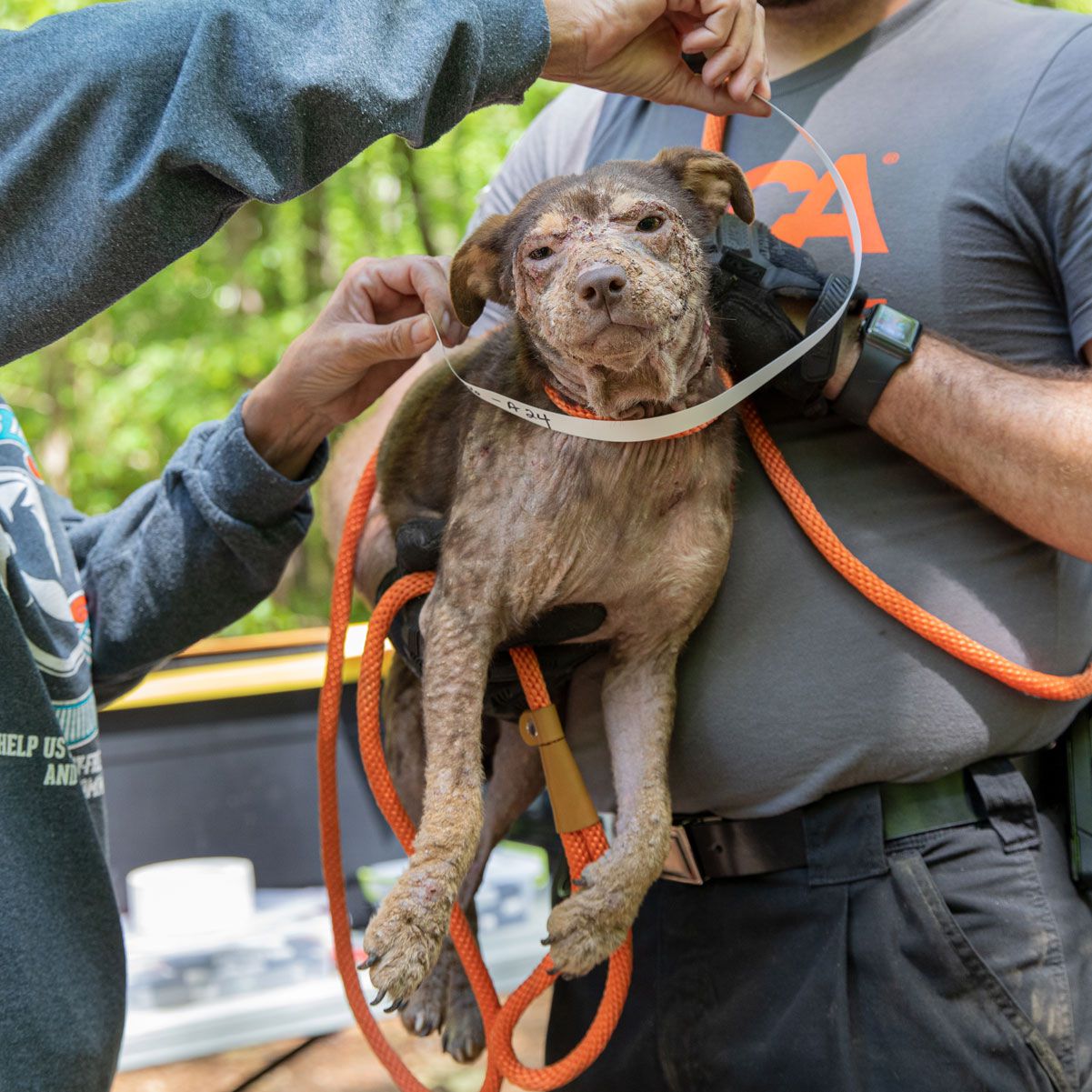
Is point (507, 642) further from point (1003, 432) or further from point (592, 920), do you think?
point (1003, 432)

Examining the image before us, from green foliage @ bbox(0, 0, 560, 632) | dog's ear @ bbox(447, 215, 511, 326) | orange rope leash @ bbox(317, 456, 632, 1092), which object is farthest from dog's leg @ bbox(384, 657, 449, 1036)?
green foliage @ bbox(0, 0, 560, 632)

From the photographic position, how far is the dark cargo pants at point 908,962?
6.70 ft

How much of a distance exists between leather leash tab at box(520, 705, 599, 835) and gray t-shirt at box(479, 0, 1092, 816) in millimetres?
260

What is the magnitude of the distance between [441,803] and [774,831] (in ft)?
2.31

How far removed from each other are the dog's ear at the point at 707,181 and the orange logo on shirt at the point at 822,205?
10.1 inches

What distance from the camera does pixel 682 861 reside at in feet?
7.63

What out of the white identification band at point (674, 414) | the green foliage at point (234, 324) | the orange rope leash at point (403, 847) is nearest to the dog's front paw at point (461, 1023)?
the orange rope leash at point (403, 847)

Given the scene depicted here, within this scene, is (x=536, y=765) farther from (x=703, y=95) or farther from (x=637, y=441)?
(x=703, y=95)

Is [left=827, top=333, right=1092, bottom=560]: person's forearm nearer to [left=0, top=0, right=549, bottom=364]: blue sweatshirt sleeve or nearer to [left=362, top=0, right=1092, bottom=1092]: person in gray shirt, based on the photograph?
[left=362, top=0, right=1092, bottom=1092]: person in gray shirt

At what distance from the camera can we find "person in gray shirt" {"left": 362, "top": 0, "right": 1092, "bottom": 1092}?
204 centimetres

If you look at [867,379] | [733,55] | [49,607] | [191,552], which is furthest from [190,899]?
[733,55]

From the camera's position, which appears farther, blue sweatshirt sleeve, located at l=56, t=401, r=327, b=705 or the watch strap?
blue sweatshirt sleeve, located at l=56, t=401, r=327, b=705

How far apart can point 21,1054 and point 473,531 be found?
43.2 inches

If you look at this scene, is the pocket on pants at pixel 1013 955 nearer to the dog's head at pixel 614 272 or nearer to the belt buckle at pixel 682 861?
the belt buckle at pixel 682 861
